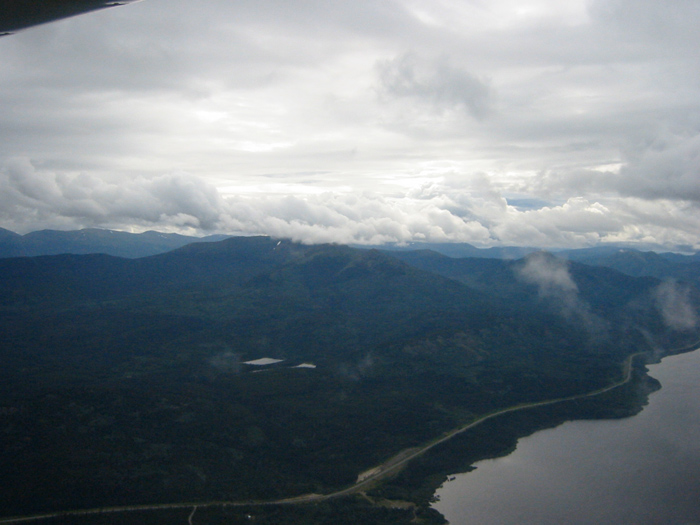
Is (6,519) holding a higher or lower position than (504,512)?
higher

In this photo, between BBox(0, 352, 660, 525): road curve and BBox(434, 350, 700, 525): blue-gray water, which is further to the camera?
BBox(434, 350, 700, 525): blue-gray water

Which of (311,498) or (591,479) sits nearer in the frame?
(311,498)

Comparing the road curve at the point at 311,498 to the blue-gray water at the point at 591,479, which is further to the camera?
the blue-gray water at the point at 591,479

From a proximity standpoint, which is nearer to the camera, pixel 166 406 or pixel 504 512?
pixel 504 512

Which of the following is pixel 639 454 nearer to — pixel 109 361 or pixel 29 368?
pixel 109 361

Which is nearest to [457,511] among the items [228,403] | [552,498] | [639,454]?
[552,498]

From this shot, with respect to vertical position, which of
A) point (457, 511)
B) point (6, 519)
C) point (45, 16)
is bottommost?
point (457, 511)

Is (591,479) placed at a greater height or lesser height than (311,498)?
lesser

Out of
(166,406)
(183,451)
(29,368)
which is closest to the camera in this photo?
(183,451)
